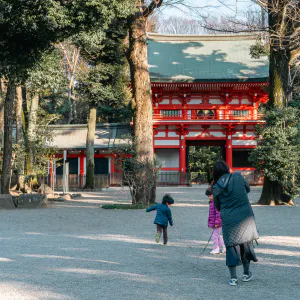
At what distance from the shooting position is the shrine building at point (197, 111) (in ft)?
103

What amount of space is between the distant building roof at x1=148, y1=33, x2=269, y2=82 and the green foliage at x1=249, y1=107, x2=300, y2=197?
14681 mm

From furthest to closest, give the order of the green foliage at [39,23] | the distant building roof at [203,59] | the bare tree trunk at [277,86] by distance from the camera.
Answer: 1. the distant building roof at [203,59]
2. the bare tree trunk at [277,86]
3. the green foliage at [39,23]

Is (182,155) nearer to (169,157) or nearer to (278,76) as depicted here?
(169,157)

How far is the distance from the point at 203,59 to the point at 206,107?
12.4ft

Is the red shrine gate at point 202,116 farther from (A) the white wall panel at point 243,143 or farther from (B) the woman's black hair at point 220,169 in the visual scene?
(B) the woman's black hair at point 220,169

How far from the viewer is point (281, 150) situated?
16.3m

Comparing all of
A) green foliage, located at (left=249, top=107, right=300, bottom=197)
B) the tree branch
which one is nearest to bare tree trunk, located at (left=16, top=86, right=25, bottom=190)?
the tree branch

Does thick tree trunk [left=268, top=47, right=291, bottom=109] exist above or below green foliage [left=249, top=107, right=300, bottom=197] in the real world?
above

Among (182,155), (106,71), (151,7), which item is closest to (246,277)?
(151,7)

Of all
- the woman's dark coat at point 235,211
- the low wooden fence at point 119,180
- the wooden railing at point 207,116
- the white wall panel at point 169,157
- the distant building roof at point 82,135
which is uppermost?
the wooden railing at point 207,116

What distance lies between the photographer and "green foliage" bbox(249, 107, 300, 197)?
52.7 ft

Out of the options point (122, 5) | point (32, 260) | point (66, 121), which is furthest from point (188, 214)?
point (66, 121)

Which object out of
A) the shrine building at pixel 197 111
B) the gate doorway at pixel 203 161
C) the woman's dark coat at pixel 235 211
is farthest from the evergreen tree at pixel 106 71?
the woman's dark coat at pixel 235 211

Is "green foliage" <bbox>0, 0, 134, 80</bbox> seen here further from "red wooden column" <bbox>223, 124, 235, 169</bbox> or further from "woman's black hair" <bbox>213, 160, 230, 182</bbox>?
"red wooden column" <bbox>223, 124, 235, 169</bbox>
